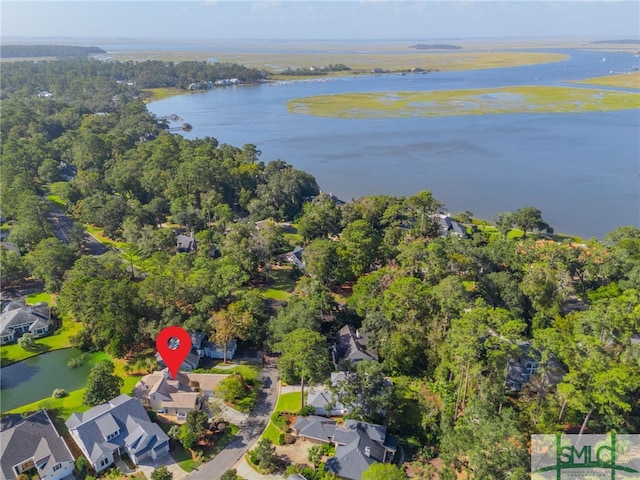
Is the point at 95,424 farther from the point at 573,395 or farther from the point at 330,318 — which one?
the point at 573,395

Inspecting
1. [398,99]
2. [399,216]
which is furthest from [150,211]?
[398,99]

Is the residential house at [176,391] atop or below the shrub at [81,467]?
atop

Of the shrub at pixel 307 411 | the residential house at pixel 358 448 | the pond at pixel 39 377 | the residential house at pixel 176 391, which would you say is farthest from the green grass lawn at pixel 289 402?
the pond at pixel 39 377

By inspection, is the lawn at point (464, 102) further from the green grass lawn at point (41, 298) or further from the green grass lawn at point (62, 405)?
the green grass lawn at point (62, 405)

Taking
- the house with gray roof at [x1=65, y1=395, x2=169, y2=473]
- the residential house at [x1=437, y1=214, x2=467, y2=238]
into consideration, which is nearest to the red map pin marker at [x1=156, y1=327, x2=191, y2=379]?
the house with gray roof at [x1=65, y1=395, x2=169, y2=473]

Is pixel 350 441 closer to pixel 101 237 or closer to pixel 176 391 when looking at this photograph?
pixel 176 391

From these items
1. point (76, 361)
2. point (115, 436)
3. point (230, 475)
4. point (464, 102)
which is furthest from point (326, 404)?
point (464, 102)

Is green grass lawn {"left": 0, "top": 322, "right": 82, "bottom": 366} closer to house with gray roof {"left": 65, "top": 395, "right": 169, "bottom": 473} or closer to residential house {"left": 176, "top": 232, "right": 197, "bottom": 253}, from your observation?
house with gray roof {"left": 65, "top": 395, "right": 169, "bottom": 473}
